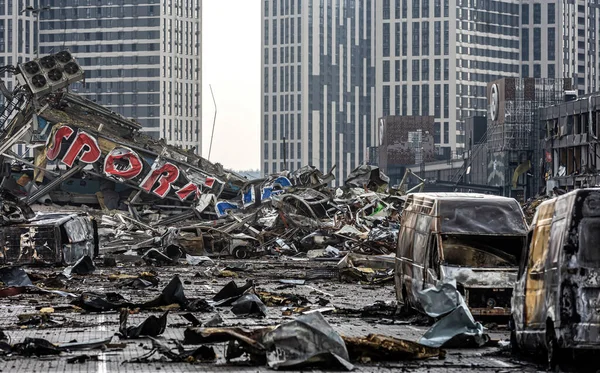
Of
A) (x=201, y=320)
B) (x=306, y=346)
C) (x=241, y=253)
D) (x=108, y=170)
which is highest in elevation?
(x=108, y=170)

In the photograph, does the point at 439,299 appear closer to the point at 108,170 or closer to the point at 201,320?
the point at 201,320

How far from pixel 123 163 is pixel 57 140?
4154 mm

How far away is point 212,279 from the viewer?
3366 cm

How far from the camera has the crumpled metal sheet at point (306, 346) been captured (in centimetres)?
1412

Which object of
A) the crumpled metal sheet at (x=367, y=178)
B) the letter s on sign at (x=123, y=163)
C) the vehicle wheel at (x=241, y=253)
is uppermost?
the letter s on sign at (x=123, y=163)

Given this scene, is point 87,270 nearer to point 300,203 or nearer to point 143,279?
point 143,279

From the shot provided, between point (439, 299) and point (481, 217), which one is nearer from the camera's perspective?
point (439, 299)

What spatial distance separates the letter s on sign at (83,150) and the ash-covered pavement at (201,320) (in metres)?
39.6

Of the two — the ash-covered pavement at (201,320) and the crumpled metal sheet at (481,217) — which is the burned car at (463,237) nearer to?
the crumpled metal sheet at (481,217)

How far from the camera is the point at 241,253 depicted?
155 ft

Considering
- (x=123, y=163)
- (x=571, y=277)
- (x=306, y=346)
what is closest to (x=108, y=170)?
(x=123, y=163)

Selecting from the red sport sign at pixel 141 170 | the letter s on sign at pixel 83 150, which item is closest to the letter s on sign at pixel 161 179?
the red sport sign at pixel 141 170

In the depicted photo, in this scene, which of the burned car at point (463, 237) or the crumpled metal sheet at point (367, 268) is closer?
the burned car at point (463, 237)

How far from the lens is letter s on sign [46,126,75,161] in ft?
247
